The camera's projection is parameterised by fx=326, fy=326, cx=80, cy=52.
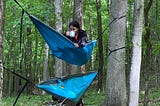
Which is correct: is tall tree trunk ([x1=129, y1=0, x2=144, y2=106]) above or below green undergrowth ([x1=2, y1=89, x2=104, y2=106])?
above

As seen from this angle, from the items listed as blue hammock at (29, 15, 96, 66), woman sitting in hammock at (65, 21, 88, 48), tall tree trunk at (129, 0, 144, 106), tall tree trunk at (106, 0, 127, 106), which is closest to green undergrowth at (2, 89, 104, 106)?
tall tree trunk at (129, 0, 144, 106)

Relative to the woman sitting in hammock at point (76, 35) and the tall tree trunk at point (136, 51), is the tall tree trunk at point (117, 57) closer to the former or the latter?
the tall tree trunk at point (136, 51)

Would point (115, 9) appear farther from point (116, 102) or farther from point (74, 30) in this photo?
point (116, 102)

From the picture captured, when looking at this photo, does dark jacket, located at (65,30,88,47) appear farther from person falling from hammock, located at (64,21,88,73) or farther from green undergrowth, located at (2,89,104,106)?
green undergrowth, located at (2,89,104,106)

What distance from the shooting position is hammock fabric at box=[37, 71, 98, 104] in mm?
5371

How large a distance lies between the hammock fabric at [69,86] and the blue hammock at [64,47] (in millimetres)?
397

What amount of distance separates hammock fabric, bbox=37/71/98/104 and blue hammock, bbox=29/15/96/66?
40cm

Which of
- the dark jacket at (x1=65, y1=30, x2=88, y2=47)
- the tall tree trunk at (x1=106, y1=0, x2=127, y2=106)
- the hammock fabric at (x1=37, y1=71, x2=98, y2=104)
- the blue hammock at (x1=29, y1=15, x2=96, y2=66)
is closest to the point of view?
the hammock fabric at (x1=37, y1=71, x2=98, y2=104)

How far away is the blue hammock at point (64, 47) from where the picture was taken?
5.53 metres

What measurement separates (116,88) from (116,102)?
0.83ft

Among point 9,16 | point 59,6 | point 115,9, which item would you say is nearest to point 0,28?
point 115,9

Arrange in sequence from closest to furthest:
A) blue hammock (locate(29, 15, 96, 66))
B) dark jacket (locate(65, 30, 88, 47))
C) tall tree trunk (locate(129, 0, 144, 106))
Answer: blue hammock (locate(29, 15, 96, 66)) → dark jacket (locate(65, 30, 88, 47)) → tall tree trunk (locate(129, 0, 144, 106))

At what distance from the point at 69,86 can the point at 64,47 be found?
694 millimetres

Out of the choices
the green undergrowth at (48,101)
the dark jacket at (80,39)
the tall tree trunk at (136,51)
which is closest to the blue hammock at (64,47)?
the dark jacket at (80,39)
